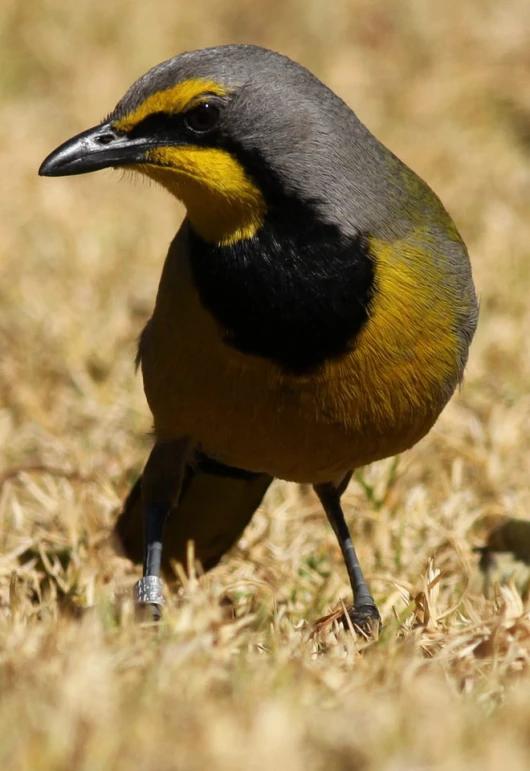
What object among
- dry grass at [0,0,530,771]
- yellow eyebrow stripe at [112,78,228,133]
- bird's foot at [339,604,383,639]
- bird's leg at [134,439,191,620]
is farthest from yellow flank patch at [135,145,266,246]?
bird's foot at [339,604,383,639]

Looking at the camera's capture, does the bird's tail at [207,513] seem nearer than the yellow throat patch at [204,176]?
No

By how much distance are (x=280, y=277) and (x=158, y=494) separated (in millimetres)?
1072

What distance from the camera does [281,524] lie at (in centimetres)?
554

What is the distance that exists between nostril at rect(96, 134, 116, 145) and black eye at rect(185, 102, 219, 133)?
29cm

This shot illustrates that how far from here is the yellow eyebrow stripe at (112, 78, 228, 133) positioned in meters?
4.20

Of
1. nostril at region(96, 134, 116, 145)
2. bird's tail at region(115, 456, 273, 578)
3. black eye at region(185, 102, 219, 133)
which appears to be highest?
nostril at region(96, 134, 116, 145)

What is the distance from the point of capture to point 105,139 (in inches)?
173

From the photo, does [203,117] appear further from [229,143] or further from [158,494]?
[158,494]

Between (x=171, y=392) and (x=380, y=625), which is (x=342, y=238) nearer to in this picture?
(x=171, y=392)

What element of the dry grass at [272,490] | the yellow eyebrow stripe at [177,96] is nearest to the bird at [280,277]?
the yellow eyebrow stripe at [177,96]

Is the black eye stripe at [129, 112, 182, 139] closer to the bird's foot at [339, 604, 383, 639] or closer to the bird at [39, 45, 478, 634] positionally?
the bird at [39, 45, 478, 634]

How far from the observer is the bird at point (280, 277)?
4.24m

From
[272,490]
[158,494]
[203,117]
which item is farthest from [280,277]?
[272,490]

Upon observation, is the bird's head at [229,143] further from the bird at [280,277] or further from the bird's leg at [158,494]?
the bird's leg at [158,494]
